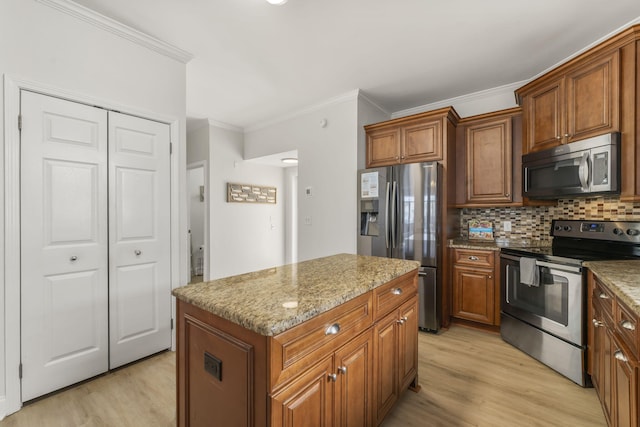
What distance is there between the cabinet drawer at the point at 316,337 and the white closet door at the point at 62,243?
1835mm

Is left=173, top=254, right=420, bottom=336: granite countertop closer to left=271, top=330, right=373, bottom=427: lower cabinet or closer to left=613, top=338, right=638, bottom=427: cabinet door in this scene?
left=271, top=330, right=373, bottom=427: lower cabinet

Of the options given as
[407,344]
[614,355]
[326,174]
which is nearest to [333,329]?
[407,344]

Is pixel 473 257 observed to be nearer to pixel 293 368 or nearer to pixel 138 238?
pixel 293 368

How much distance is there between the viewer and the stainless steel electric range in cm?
204

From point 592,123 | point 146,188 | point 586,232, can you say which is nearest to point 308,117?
point 146,188

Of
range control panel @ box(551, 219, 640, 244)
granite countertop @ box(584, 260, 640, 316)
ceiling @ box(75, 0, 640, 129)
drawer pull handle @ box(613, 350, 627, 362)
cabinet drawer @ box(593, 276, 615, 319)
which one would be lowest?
drawer pull handle @ box(613, 350, 627, 362)

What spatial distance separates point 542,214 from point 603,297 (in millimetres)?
1633

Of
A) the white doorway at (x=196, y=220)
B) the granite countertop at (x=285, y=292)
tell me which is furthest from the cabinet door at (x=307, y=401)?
the white doorway at (x=196, y=220)

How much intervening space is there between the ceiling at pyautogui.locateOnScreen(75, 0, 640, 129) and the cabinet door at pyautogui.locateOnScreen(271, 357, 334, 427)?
218cm

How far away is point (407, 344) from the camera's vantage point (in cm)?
179

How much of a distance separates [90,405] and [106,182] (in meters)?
1.45

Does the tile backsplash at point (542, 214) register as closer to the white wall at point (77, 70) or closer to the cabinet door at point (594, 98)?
the cabinet door at point (594, 98)

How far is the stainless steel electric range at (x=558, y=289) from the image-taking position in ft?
6.71

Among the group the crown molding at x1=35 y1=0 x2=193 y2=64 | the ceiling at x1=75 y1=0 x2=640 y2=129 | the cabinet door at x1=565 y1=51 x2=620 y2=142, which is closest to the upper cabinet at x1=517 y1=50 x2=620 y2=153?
the cabinet door at x1=565 y1=51 x2=620 y2=142
